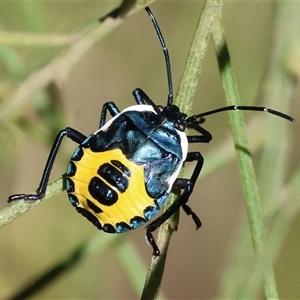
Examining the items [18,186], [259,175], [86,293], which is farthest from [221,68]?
[18,186]

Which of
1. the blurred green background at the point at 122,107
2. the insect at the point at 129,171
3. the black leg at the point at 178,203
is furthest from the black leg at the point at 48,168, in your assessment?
the blurred green background at the point at 122,107

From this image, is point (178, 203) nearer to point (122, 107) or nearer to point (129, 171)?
point (129, 171)

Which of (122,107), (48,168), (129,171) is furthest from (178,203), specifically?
(122,107)

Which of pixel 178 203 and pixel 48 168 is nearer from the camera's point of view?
pixel 178 203

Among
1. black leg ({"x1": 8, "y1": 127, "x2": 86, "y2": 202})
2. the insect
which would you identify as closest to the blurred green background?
black leg ({"x1": 8, "y1": 127, "x2": 86, "y2": 202})

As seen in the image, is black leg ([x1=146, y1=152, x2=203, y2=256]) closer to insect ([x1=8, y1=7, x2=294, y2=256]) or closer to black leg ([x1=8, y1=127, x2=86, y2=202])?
insect ([x1=8, y1=7, x2=294, y2=256])

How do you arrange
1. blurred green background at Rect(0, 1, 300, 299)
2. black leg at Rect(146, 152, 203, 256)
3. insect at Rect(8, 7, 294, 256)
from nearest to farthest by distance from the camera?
black leg at Rect(146, 152, 203, 256), insect at Rect(8, 7, 294, 256), blurred green background at Rect(0, 1, 300, 299)
